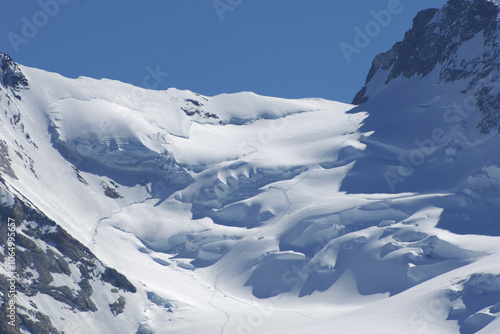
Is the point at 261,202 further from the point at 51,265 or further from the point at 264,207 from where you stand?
the point at 51,265

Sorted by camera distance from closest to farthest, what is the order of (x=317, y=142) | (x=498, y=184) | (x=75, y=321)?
(x=75, y=321) → (x=498, y=184) → (x=317, y=142)

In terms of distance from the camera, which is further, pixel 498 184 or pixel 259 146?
pixel 259 146

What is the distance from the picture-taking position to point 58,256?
73875 millimetres

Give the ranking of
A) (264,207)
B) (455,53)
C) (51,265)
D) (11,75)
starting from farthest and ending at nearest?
(455,53), (11,75), (264,207), (51,265)

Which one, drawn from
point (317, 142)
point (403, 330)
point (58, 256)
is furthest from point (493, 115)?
point (58, 256)

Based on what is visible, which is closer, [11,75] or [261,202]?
[261,202]

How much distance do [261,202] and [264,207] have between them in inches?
45.9

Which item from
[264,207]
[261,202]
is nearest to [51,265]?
[264,207]

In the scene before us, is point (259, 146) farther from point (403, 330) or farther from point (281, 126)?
point (403, 330)

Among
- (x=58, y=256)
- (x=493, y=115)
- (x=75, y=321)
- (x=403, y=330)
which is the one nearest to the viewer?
(x=403, y=330)

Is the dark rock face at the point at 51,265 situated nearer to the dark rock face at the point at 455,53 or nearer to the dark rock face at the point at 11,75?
the dark rock face at the point at 11,75

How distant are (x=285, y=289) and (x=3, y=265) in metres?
25.7

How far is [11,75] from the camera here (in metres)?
101

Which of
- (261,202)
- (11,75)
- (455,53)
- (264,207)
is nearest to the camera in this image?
(264,207)
